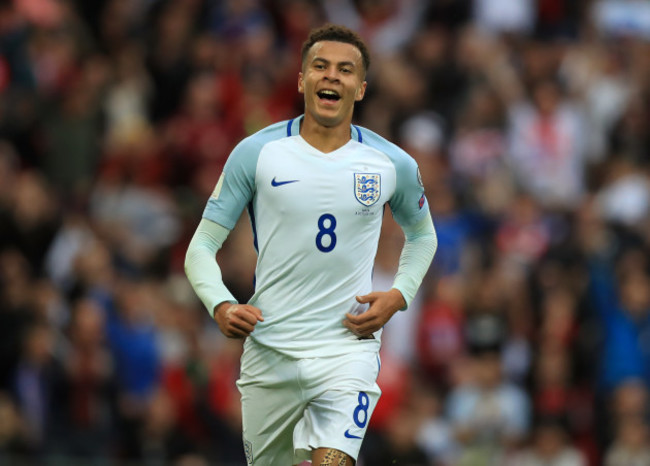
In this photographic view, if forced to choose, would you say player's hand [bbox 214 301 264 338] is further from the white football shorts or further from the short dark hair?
the short dark hair

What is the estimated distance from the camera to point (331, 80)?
766cm

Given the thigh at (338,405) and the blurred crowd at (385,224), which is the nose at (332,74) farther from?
the blurred crowd at (385,224)

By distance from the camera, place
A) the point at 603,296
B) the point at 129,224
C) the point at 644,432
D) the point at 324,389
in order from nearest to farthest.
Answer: the point at 324,389
the point at 644,432
the point at 603,296
the point at 129,224

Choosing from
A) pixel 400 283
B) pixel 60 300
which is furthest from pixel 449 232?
pixel 400 283

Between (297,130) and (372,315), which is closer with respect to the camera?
(372,315)

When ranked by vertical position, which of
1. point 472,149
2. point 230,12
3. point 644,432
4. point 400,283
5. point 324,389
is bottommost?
point 644,432

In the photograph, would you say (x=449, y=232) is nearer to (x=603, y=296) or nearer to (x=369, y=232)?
(x=603, y=296)

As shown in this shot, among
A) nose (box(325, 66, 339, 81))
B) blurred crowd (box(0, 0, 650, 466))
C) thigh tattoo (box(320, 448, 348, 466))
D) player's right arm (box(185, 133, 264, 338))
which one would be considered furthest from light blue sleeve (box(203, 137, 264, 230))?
blurred crowd (box(0, 0, 650, 466))

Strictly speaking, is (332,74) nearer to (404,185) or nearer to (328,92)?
(328,92)

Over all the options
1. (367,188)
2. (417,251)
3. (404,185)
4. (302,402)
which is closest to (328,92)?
(367,188)

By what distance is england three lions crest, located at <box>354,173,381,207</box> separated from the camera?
769 centimetres

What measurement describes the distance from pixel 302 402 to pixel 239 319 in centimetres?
72

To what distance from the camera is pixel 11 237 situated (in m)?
14.4

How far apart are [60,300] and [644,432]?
579cm
